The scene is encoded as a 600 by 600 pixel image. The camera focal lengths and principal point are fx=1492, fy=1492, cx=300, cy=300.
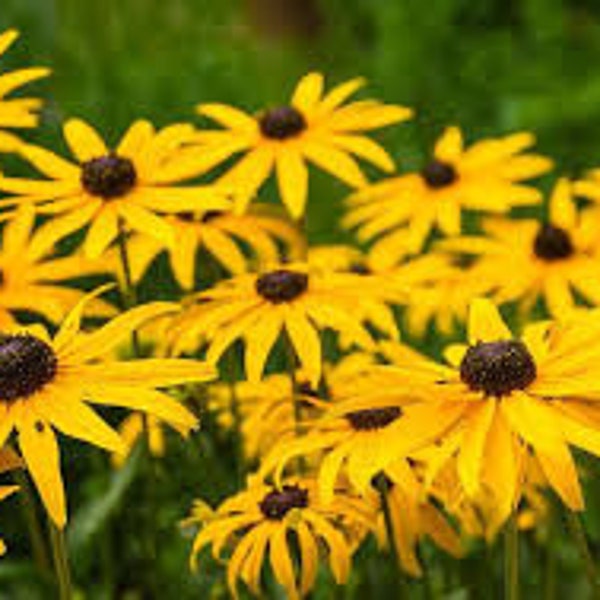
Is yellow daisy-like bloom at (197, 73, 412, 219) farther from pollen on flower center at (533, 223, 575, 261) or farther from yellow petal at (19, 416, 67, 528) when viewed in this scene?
yellow petal at (19, 416, 67, 528)

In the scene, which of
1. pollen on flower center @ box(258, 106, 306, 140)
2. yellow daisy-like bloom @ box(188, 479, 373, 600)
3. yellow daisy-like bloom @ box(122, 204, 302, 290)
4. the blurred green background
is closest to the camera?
yellow daisy-like bloom @ box(188, 479, 373, 600)

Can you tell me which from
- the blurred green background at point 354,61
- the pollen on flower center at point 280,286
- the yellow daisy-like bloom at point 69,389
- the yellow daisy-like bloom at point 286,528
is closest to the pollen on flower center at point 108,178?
the pollen on flower center at point 280,286

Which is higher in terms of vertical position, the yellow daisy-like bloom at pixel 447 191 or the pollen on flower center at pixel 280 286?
the yellow daisy-like bloom at pixel 447 191

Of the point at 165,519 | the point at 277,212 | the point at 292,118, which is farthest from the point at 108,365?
the point at 165,519

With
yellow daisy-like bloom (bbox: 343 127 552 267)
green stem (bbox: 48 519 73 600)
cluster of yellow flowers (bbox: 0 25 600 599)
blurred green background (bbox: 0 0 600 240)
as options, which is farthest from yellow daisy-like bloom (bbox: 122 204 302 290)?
blurred green background (bbox: 0 0 600 240)

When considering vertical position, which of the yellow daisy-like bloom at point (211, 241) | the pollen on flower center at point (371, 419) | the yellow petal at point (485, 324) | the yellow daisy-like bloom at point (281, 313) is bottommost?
the pollen on flower center at point (371, 419)

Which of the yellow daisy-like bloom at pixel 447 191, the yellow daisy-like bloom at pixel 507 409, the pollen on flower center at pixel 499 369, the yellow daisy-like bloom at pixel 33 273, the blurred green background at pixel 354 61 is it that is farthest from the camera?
the blurred green background at pixel 354 61

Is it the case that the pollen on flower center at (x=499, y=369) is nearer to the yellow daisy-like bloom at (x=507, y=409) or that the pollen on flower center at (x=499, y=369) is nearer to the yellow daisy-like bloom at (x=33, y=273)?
the yellow daisy-like bloom at (x=507, y=409)

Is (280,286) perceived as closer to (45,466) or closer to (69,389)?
(69,389)

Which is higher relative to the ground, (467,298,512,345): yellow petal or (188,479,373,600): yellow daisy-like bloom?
(467,298,512,345): yellow petal
